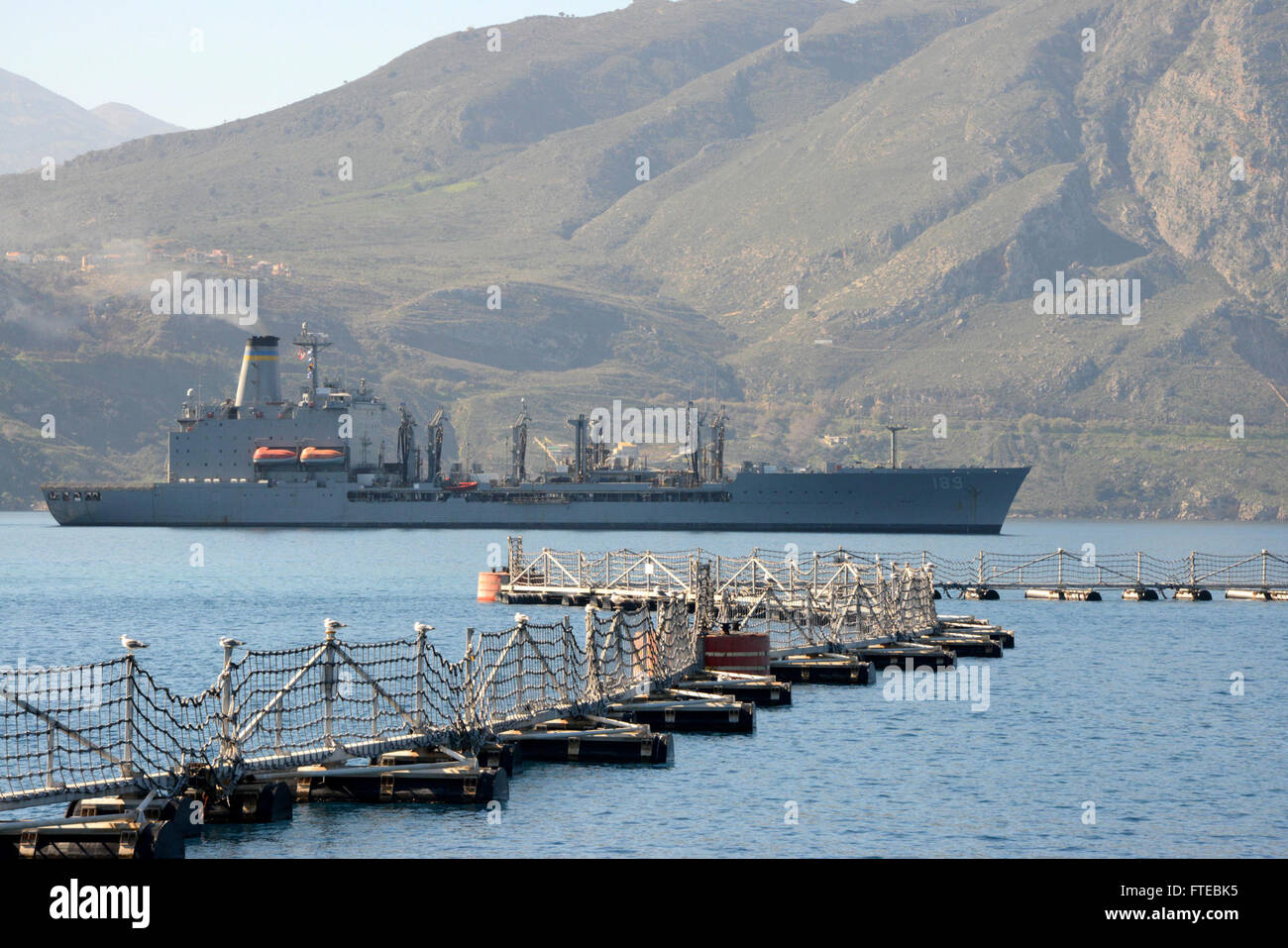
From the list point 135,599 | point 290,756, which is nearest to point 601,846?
point 290,756

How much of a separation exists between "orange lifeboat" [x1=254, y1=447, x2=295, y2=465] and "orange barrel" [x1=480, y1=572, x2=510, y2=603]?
70.9 meters

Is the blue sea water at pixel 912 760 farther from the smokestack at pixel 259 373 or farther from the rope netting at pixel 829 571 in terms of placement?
the smokestack at pixel 259 373

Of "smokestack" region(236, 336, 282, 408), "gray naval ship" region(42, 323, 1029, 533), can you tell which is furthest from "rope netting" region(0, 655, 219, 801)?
"smokestack" region(236, 336, 282, 408)

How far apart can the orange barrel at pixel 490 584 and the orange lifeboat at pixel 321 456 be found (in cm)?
7151

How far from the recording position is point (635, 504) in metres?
134

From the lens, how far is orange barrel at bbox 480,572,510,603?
202 feet

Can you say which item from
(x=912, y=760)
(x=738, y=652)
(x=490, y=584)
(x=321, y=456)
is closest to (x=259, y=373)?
(x=321, y=456)

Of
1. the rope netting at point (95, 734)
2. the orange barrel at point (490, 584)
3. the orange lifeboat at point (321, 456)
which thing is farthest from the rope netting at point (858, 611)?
the orange lifeboat at point (321, 456)

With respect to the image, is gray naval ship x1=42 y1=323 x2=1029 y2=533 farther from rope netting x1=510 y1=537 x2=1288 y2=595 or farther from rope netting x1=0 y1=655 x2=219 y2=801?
rope netting x1=0 y1=655 x2=219 y2=801

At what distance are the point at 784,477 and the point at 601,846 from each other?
363ft

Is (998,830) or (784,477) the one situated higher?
(784,477)

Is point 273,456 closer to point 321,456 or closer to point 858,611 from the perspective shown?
point 321,456
